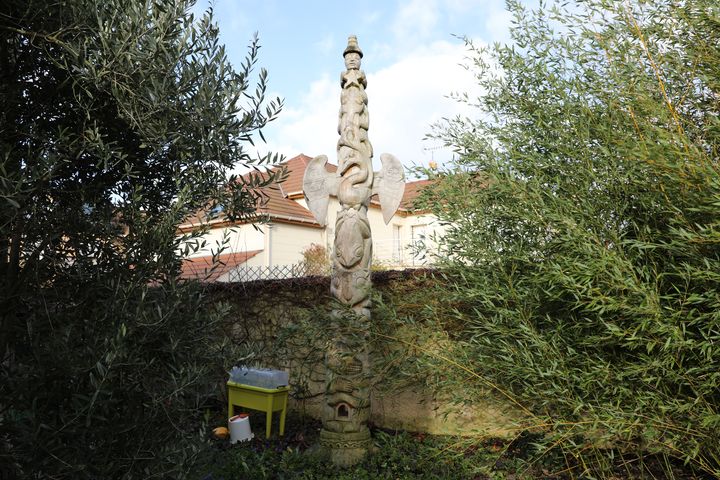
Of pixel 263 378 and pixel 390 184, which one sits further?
pixel 263 378

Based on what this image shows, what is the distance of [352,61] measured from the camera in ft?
15.5

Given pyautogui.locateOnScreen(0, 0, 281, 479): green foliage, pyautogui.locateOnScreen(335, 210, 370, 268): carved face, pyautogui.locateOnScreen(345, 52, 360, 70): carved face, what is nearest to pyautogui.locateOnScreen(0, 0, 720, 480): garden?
pyautogui.locateOnScreen(0, 0, 281, 479): green foliage

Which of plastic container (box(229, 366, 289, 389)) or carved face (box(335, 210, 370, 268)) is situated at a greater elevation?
carved face (box(335, 210, 370, 268))

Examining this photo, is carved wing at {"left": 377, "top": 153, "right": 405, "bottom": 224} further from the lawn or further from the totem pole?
the lawn

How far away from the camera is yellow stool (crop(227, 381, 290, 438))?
220 inches

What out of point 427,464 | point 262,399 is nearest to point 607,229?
point 427,464

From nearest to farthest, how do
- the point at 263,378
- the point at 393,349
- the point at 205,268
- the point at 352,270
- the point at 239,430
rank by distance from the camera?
the point at 205,268
the point at 352,270
the point at 393,349
the point at 239,430
the point at 263,378

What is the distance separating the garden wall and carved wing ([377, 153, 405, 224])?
69 centimetres

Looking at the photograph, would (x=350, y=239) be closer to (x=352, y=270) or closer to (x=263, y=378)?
(x=352, y=270)

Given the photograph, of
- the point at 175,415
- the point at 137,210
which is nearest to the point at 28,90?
the point at 137,210

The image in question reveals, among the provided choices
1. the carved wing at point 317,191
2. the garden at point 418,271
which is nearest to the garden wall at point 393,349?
the garden at point 418,271

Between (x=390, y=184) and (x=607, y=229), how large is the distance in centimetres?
204

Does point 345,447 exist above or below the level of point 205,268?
below

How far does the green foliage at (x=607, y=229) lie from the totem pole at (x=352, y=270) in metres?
0.89
